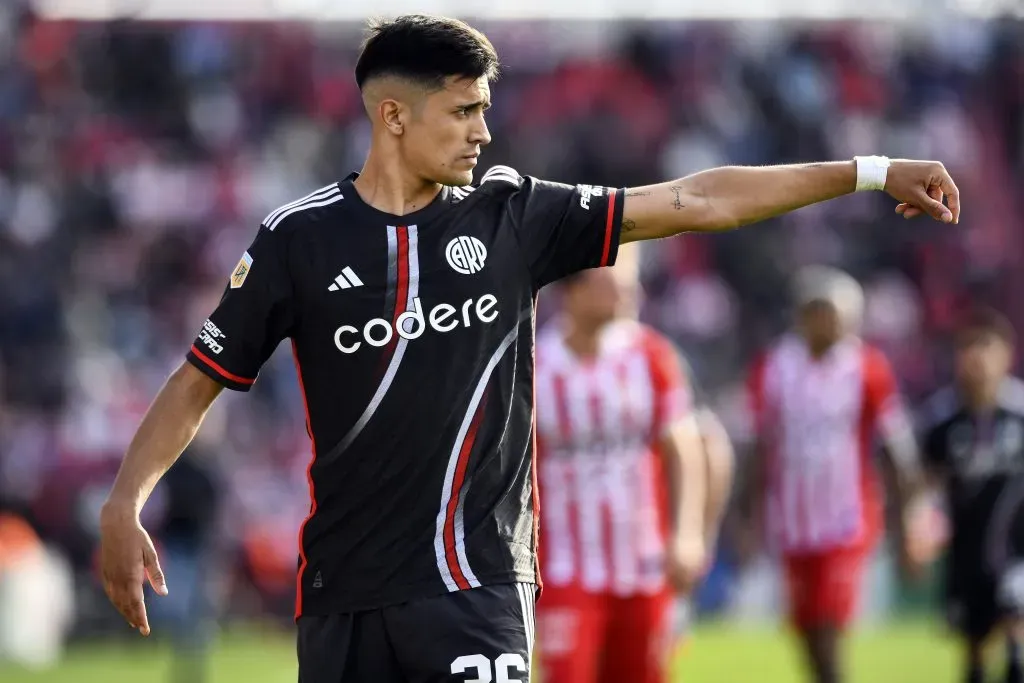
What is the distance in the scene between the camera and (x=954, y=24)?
24344mm

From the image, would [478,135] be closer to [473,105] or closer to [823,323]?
[473,105]

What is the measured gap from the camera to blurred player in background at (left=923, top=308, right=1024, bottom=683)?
10.0 m

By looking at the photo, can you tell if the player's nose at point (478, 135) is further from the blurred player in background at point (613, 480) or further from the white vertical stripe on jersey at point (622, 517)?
the white vertical stripe on jersey at point (622, 517)

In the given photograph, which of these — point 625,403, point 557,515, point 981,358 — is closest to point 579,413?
point 625,403

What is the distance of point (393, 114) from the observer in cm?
495

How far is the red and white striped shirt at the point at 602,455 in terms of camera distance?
8219 mm

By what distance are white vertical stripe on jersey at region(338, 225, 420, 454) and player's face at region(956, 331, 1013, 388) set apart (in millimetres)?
6049

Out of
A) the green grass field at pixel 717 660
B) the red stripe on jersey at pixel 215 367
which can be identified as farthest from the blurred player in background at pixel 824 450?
the red stripe on jersey at pixel 215 367

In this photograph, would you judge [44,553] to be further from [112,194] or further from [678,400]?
[678,400]

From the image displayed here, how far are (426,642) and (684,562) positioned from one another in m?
3.39

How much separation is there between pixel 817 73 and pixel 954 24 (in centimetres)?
216

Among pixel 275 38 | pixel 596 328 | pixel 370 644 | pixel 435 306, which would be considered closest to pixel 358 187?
pixel 435 306

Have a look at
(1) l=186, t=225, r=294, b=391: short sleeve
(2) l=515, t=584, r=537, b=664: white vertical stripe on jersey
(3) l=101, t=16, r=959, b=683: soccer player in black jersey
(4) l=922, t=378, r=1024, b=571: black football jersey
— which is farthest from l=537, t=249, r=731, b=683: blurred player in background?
(1) l=186, t=225, r=294, b=391: short sleeve

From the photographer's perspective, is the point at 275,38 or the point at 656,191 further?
the point at 275,38
